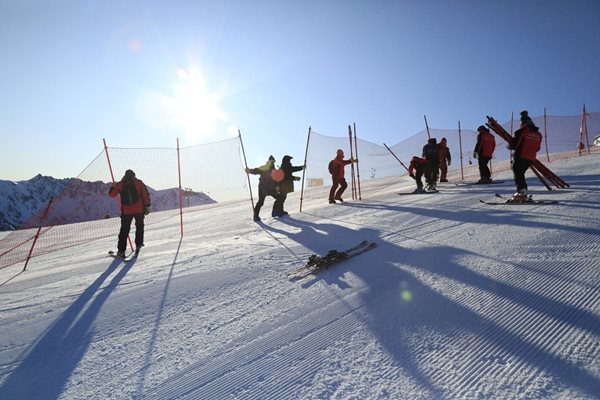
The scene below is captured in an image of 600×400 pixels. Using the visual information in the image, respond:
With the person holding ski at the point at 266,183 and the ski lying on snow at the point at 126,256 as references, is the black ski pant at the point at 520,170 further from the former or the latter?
the ski lying on snow at the point at 126,256

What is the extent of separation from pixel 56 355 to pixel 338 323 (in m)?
2.48

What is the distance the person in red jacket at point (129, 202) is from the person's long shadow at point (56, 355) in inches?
112

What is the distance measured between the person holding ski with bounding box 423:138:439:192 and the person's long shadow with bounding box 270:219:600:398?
7.32 metres

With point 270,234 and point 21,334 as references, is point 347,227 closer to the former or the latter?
point 270,234

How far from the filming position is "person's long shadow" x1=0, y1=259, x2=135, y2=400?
244 centimetres

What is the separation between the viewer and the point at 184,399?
2186mm

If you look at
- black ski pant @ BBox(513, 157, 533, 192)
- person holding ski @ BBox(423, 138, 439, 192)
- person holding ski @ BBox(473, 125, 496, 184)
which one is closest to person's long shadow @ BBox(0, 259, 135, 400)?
black ski pant @ BBox(513, 157, 533, 192)

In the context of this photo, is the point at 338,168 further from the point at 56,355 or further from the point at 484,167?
the point at 56,355

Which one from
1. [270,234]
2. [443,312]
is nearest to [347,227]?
[270,234]

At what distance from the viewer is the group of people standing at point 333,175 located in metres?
6.94

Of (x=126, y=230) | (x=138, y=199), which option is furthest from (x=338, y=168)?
(x=126, y=230)

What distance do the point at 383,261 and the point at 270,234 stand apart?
3446mm

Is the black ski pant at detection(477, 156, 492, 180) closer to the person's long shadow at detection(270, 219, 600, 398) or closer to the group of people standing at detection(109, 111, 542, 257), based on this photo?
the group of people standing at detection(109, 111, 542, 257)

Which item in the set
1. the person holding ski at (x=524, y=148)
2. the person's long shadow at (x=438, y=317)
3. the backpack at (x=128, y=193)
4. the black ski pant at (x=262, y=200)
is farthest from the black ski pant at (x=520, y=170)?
the backpack at (x=128, y=193)
